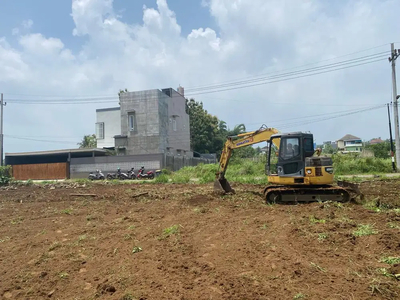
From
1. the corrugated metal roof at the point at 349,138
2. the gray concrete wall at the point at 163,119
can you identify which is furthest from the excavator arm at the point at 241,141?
the corrugated metal roof at the point at 349,138

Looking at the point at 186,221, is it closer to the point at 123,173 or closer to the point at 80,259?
the point at 80,259

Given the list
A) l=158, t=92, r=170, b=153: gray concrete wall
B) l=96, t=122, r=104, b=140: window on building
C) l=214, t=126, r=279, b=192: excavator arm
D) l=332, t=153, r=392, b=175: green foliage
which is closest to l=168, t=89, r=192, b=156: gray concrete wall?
l=158, t=92, r=170, b=153: gray concrete wall

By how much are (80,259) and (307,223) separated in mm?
4880

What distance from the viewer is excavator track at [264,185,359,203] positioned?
10.2 metres

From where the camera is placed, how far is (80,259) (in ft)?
19.3

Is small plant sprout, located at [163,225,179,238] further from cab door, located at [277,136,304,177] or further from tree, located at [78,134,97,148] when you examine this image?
tree, located at [78,134,97,148]

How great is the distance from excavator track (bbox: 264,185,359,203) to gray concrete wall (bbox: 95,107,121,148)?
32331 mm

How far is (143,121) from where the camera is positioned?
36.2 meters

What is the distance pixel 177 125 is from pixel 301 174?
32579mm

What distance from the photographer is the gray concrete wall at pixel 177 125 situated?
131 feet

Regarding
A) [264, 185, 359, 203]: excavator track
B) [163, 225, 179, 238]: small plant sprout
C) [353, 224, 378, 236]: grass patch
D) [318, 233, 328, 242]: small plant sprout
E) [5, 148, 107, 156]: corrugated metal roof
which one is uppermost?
[5, 148, 107, 156]: corrugated metal roof

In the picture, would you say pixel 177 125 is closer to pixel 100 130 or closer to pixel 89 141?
pixel 100 130

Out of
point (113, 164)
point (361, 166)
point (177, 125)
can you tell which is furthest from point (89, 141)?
point (361, 166)

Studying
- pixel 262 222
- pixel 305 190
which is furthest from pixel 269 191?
pixel 262 222
